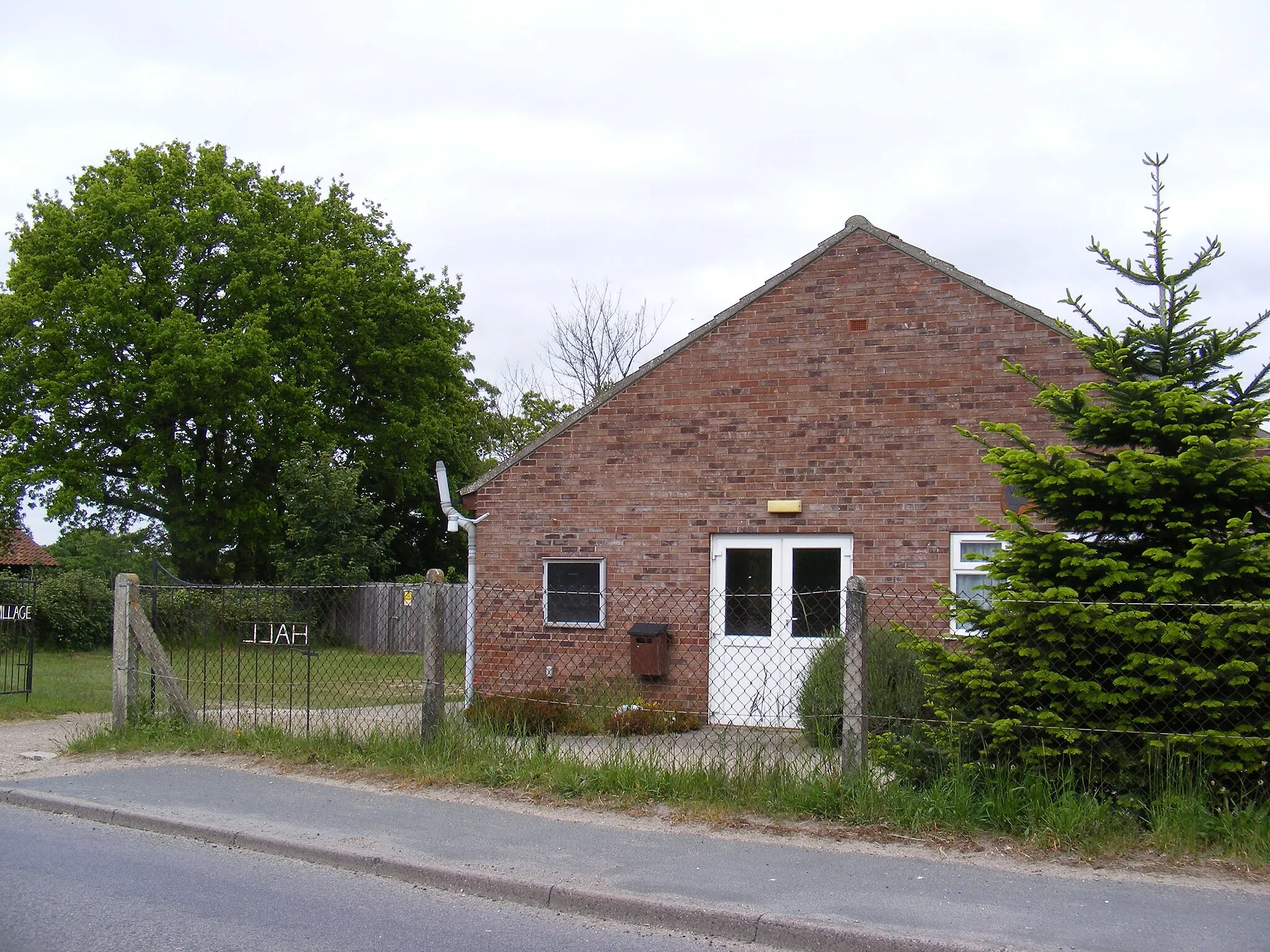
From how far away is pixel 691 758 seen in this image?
26.0ft

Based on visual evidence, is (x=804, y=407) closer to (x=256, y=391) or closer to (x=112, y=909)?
(x=112, y=909)

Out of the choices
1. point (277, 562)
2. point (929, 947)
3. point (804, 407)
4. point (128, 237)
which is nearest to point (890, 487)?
point (804, 407)

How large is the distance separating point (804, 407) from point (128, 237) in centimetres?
2448

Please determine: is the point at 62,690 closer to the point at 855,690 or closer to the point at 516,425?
the point at 855,690

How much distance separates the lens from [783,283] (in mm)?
12609

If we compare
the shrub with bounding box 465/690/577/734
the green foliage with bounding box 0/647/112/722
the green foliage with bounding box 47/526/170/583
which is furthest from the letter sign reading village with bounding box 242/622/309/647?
the green foliage with bounding box 47/526/170/583

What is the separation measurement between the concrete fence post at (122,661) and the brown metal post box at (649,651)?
4.85 meters

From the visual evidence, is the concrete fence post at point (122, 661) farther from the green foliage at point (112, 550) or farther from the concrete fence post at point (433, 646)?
the green foliage at point (112, 550)

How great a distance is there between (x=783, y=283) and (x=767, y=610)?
3512 millimetres

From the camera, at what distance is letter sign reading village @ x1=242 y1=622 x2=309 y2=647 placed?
Result: 30.5 ft

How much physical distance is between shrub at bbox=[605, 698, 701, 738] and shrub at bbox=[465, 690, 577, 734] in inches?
14.9

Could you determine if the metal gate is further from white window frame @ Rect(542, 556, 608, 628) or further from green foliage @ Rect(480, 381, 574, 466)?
green foliage @ Rect(480, 381, 574, 466)

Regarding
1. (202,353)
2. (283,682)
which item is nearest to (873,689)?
(283,682)

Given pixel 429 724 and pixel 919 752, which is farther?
pixel 429 724
